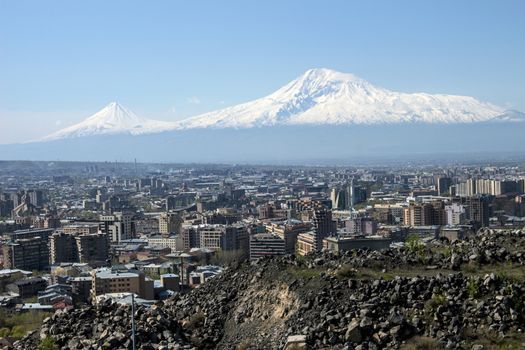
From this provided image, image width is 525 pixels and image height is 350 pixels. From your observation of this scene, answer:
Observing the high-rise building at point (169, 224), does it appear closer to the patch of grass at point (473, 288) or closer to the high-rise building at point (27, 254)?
the high-rise building at point (27, 254)

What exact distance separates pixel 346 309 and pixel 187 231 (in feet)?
115

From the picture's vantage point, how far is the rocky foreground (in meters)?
8.58

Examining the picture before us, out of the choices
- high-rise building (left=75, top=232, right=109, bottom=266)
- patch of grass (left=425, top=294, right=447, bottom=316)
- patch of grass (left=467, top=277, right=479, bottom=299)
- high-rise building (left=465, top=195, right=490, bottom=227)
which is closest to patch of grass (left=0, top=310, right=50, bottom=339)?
patch of grass (left=425, top=294, right=447, bottom=316)

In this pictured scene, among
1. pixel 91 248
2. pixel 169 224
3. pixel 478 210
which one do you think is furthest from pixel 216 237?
pixel 478 210

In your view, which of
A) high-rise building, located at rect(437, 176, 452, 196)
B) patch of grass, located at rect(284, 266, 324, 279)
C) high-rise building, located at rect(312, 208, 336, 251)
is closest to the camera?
patch of grass, located at rect(284, 266, 324, 279)

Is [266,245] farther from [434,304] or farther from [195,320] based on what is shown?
[434,304]

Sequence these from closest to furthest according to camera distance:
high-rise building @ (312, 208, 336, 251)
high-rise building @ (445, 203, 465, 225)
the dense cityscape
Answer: the dense cityscape → high-rise building @ (312, 208, 336, 251) → high-rise building @ (445, 203, 465, 225)

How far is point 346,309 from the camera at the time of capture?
9219 mm

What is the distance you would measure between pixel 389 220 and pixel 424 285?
134 feet

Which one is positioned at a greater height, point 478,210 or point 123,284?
point 123,284

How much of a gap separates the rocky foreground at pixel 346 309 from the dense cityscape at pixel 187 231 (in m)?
1.64

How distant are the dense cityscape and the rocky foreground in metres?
1.64

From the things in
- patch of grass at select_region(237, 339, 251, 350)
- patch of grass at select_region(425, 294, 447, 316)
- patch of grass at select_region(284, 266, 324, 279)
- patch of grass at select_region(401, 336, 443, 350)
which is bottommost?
patch of grass at select_region(237, 339, 251, 350)

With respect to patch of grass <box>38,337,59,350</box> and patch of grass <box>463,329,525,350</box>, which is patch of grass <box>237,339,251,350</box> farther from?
patch of grass <box>463,329,525,350</box>
